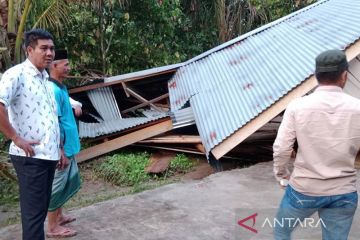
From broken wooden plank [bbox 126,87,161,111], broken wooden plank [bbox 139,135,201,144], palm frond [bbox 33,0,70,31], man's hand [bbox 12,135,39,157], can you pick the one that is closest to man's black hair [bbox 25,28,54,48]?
man's hand [bbox 12,135,39,157]

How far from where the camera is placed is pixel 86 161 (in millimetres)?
6961

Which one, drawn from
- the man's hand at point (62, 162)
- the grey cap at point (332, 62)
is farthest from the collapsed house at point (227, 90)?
the grey cap at point (332, 62)

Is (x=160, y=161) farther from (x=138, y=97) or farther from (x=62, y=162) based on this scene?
(x=62, y=162)

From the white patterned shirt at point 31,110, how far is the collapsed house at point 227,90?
285cm

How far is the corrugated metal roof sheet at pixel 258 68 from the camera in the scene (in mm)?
5562

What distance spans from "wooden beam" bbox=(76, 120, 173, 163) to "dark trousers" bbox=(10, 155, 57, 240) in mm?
3866

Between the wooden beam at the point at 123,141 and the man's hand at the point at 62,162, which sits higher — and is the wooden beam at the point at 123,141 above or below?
below

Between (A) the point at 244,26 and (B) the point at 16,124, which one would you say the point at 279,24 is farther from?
(B) the point at 16,124

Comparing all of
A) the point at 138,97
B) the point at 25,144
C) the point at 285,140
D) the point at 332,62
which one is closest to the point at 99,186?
the point at 138,97

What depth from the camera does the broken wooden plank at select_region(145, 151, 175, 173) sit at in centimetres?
634

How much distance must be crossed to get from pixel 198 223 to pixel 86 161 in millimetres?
3418

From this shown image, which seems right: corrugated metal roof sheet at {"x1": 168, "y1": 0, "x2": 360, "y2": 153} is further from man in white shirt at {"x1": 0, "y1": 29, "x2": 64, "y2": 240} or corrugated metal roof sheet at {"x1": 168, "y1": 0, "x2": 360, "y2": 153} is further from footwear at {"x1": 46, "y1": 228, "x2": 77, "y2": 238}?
man in white shirt at {"x1": 0, "y1": 29, "x2": 64, "y2": 240}

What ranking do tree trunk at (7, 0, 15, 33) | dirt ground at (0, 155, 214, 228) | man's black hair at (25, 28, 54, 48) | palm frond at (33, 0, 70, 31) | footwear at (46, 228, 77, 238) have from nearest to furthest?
man's black hair at (25, 28, 54, 48)
footwear at (46, 228, 77, 238)
dirt ground at (0, 155, 214, 228)
tree trunk at (7, 0, 15, 33)
palm frond at (33, 0, 70, 31)

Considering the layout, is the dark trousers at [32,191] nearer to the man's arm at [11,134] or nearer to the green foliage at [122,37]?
the man's arm at [11,134]
